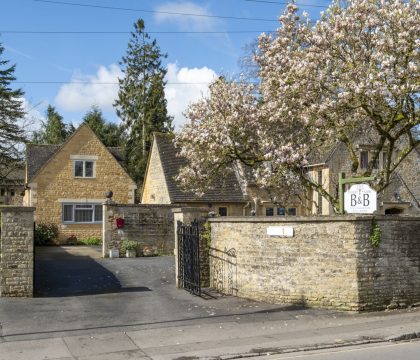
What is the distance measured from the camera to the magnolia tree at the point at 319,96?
52.2ft

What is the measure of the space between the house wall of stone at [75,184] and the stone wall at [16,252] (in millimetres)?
20847

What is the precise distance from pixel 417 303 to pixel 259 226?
14.6ft

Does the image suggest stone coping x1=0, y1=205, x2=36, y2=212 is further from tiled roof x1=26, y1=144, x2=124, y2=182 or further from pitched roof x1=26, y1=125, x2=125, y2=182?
tiled roof x1=26, y1=144, x2=124, y2=182

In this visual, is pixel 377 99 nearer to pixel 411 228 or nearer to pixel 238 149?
pixel 411 228

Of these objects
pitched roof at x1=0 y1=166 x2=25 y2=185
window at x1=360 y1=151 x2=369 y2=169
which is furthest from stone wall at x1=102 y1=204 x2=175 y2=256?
pitched roof at x1=0 y1=166 x2=25 y2=185

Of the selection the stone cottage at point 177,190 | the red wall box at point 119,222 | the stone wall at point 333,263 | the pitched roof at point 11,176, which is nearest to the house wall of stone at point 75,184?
Result: the stone cottage at point 177,190

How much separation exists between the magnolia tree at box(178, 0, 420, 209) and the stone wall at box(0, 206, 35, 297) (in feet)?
25.1

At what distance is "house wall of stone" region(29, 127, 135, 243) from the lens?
35.7 meters

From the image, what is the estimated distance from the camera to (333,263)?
544 inches

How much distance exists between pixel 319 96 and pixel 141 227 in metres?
12.7

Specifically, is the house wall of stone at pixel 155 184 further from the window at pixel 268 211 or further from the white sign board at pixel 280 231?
the white sign board at pixel 280 231

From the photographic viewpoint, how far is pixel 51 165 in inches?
1433

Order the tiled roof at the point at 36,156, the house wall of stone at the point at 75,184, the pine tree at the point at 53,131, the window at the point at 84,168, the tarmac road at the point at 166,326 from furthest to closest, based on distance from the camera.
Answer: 1. the pine tree at the point at 53,131
2. the tiled roof at the point at 36,156
3. the window at the point at 84,168
4. the house wall of stone at the point at 75,184
5. the tarmac road at the point at 166,326

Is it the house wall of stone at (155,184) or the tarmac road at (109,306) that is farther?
the house wall of stone at (155,184)
